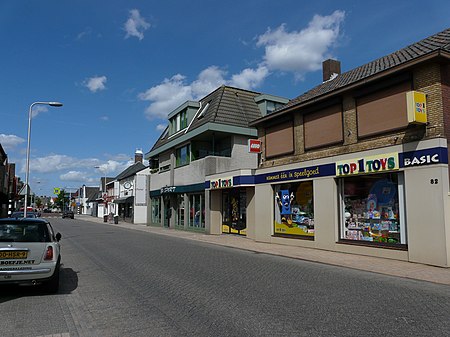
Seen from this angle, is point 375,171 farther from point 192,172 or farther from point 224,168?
point 192,172

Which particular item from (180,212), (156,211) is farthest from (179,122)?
(156,211)

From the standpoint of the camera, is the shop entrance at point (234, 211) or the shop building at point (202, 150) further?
the shop building at point (202, 150)

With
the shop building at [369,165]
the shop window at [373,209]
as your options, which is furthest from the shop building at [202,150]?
the shop window at [373,209]

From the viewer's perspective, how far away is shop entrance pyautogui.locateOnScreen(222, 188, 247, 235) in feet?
74.2

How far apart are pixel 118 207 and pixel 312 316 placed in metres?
51.3

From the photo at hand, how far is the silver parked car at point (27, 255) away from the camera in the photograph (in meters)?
7.06

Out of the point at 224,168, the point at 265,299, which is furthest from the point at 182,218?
the point at 265,299

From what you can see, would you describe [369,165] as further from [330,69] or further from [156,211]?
[156,211]

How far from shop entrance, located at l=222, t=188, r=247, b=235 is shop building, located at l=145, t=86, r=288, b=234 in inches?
2.6

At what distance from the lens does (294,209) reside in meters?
17.6

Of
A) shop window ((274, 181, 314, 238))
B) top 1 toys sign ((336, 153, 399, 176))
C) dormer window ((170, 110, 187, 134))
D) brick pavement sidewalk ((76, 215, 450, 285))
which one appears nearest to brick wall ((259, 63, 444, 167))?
top 1 toys sign ((336, 153, 399, 176))

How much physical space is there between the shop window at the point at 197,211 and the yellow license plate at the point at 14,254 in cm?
1893

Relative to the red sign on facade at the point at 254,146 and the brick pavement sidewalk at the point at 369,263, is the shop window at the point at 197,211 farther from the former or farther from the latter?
the brick pavement sidewalk at the point at 369,263

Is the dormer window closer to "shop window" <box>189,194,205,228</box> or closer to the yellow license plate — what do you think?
"shop window" <box>189,194,205,228</box>
